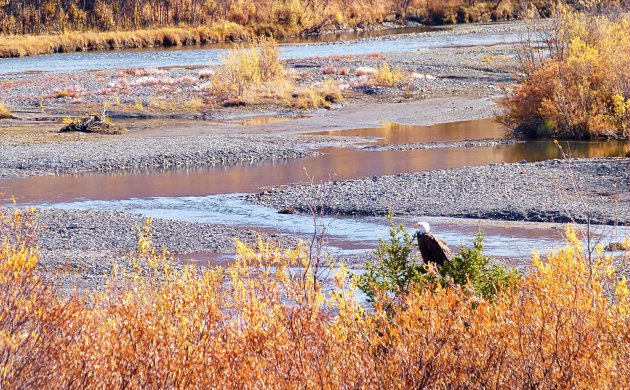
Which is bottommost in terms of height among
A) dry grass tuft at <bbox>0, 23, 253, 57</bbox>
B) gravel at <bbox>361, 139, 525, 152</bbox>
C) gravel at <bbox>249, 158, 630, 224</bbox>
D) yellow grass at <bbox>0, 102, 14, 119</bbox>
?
dry grass tuft at <bbox>0, 23, 253, 57</bbox>

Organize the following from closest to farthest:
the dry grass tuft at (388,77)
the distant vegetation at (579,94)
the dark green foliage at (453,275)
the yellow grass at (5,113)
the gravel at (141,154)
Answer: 1. the dark green foliage at (453,275)
2. the gravel at (141,154)
3. the distant vegetation at (579,94)
4. the yellow grass at (5,113)
5. the dry grass tuft at (388,77)

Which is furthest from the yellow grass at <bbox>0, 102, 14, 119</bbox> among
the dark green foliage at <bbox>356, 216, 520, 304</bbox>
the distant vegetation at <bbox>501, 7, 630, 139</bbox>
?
the dark green foliage at <bbox>356, 216, 520, 304</bbox>

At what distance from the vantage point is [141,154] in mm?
25891

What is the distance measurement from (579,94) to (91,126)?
1422cm

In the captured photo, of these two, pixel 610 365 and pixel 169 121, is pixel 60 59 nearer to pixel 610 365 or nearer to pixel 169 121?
pixel 169 121

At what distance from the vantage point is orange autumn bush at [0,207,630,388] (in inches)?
240

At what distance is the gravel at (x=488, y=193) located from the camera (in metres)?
17.9

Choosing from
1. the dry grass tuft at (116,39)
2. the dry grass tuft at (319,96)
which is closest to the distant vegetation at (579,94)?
the dry grass tuft at (319,96)

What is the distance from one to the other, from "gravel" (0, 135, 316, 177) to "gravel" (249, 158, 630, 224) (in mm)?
4678

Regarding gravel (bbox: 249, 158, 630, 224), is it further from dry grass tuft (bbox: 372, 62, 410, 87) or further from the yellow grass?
dry grass tuft (bbox: 372, 62, 410, 87)

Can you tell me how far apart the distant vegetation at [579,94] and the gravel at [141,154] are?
6703 millimetres

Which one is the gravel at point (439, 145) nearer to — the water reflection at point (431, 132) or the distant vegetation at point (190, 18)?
the water reflection at point (431, 132)

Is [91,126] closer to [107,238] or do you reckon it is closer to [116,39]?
[107,238]

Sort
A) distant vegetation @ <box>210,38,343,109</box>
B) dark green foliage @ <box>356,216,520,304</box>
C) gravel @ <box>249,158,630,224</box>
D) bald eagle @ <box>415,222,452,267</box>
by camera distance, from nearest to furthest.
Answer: dark green foliage @ <box>356,216,520,304</box>
bald eagle @ <box>415,222,452,267</box>
gravel @ <box>249,158,630,224</box>
distant vegetation @ <box>210,38,343,109</box>
